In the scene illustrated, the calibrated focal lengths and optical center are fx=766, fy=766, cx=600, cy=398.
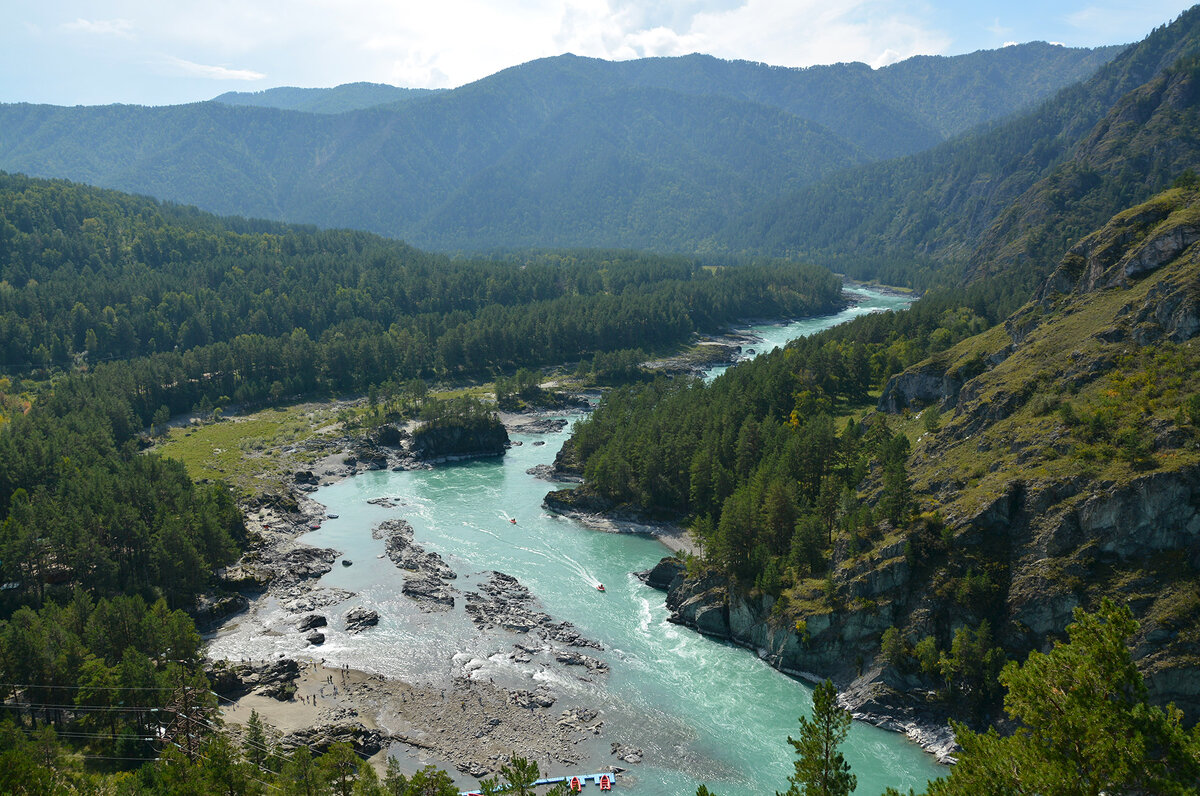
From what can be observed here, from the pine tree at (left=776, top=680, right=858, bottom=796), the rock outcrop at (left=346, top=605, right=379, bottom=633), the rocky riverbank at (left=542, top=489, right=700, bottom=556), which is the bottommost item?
the rock outcrop at (left=346, top=605, right=379, bottom=633)

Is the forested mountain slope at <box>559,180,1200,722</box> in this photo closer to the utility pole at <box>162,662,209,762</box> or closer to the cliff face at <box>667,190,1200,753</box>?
the cliff face at <box>667,190,1200,753</box>

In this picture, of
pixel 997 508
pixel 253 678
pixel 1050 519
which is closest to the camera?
pixel 1050 519

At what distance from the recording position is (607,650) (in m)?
83.1

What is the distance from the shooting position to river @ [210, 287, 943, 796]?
64875 mm

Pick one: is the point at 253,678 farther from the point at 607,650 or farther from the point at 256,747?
the point at 607,650

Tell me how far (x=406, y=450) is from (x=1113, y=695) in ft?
474

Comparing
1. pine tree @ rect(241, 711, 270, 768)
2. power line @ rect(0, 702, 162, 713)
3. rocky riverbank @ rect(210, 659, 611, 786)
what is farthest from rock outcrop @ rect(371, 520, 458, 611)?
pine tree @ rect(241, 711, 270, 768)

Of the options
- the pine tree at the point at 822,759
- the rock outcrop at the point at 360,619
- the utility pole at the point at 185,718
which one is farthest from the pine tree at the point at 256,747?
the pine tree at the point at 822,759

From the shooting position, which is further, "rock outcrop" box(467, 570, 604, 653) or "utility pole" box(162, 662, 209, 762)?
"rock outcrop" box(467, 570, 604, 653)

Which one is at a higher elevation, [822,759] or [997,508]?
[997,508]

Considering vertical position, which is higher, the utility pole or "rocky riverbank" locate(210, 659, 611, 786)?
the utility pole

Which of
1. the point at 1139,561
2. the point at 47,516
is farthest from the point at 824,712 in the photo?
the point at 47,516

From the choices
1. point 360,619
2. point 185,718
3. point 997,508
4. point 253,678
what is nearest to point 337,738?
point 185,718

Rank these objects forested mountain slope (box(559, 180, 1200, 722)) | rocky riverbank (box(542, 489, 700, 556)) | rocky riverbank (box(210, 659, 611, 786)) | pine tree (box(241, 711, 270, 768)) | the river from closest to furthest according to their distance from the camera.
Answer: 1. pine tree (box(241, 711, 270, 768))
2. forested mountain slope (box(559, 180, 1200, 722))
3. the river
4. rocky riverbank (box(210, 659, 611, 786))
5. rocky riverbank (box(542, 489, 700, 556))
